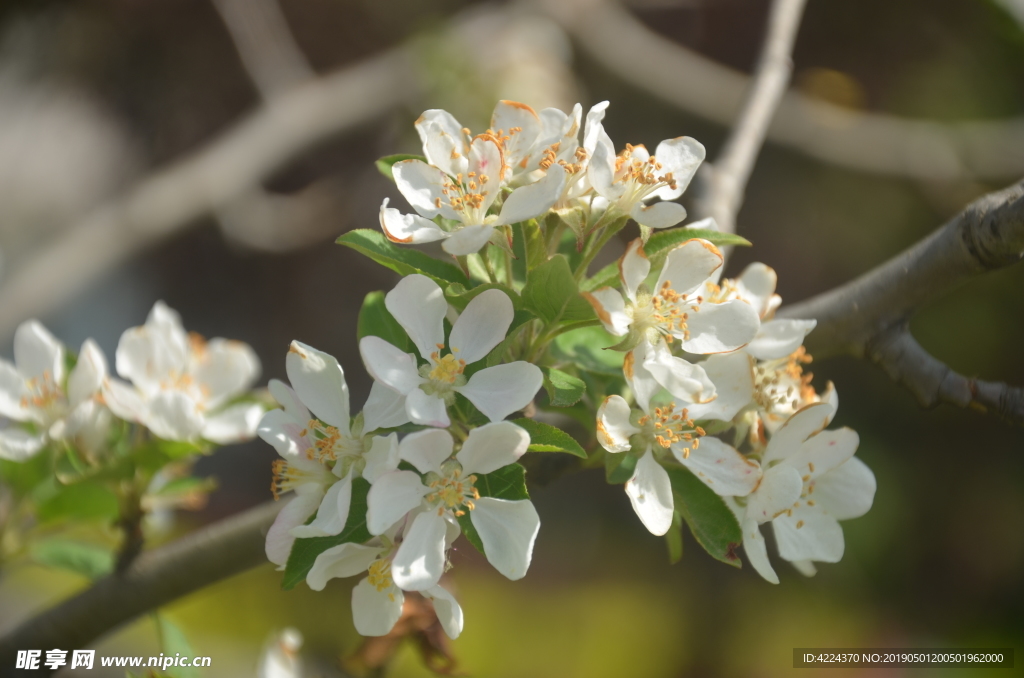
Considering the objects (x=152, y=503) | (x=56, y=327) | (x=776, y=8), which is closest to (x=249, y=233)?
(x=56, y=327)

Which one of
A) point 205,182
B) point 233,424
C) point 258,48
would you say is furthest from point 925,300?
point 258,48

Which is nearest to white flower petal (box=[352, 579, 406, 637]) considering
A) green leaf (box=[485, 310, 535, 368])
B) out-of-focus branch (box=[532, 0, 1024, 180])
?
green leaf (box=[485, 310, 535, 368])

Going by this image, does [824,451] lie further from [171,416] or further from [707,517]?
[171,416]

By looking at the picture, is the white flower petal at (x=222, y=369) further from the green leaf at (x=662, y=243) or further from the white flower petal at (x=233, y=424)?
the green leaf at (x=662, y=243)

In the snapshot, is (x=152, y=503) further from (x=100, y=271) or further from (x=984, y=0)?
(x=984, y=0)

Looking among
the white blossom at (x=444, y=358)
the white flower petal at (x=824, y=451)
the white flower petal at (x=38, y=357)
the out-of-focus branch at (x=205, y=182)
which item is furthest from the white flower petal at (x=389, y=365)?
the out-of-focus branch at (x=205, y=182)

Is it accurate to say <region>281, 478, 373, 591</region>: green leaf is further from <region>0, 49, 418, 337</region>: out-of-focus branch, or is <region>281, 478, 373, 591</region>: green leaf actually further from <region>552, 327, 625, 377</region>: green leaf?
<region>0, 49, 418, 337</region>: out-of-focus branch

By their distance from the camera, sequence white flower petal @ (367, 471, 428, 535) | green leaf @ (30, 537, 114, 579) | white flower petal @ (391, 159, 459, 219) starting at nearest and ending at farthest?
white flower petal @ (367, 471, 428, 535), white flower petal @ (391, 159, 459, 219), green leaf @ (30, 537, 114, 579)
